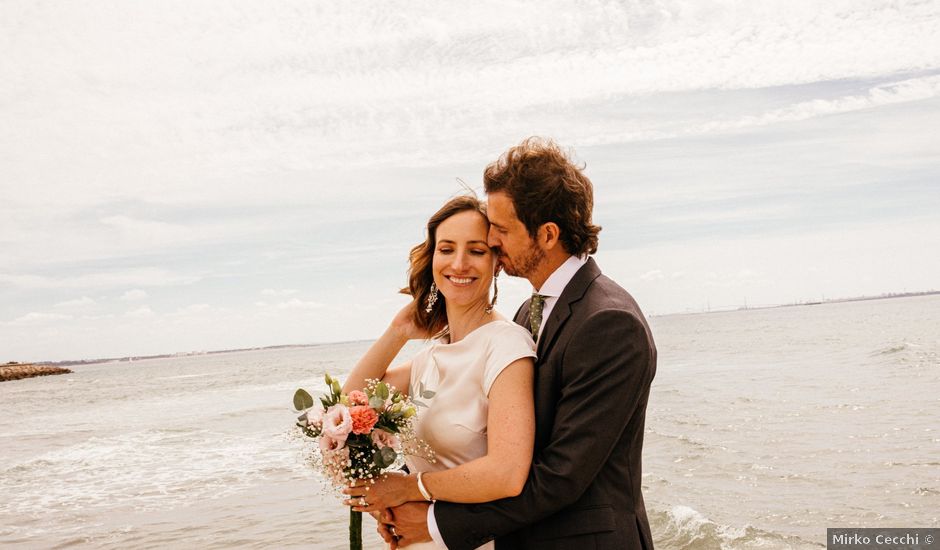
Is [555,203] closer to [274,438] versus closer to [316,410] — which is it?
[316,410]

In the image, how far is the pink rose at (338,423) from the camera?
3.06m

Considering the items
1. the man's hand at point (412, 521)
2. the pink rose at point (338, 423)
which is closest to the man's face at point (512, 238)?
the pink rose at point (338, 423)

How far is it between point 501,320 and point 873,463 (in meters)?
10.4

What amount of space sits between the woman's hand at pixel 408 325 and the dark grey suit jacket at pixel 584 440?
0.98 meters

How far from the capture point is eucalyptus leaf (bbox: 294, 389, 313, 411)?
10.9 feet

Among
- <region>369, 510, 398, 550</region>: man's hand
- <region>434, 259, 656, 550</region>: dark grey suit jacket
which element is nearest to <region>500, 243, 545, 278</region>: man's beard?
<region>434, 259, 656, 550</region>: dark grey suit jacket

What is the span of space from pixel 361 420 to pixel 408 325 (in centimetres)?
97

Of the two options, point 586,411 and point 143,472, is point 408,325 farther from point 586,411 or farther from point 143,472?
point 143,472

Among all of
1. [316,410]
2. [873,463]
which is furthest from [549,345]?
[873,463]

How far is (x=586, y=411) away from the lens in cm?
287

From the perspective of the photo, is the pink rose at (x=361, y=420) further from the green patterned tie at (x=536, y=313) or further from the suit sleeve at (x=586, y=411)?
the green patterned tie at (x=536, y=313)

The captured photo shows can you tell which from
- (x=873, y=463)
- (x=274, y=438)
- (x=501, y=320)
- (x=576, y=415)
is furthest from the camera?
(x=274, y=438)

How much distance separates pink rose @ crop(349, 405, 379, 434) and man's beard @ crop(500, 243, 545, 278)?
913 millimetres

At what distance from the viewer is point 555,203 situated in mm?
3211
